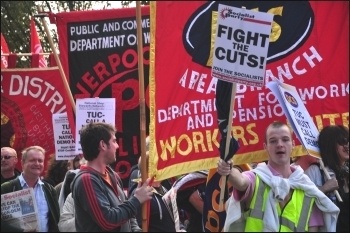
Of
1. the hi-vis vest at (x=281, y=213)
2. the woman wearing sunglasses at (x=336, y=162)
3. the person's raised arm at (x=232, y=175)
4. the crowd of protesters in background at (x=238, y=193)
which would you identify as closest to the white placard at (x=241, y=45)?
the crowd of protesters in background at (x=238, y=193)

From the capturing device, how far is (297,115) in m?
6.28

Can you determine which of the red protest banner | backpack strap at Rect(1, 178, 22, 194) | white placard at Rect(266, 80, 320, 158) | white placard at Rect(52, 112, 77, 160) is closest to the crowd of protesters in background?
white placard at Rect(266, 80, 320, 158)

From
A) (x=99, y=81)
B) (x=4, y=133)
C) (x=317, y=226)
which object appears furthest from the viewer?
(x=4, y=133)

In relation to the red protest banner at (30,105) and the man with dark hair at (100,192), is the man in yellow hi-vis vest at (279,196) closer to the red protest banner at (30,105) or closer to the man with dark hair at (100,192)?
the man with dark hair at (100,192)

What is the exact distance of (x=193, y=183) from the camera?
7109 millimetres

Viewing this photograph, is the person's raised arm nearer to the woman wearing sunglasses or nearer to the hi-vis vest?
the hi-vis vest

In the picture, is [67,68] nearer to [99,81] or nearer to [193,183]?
[99,81]

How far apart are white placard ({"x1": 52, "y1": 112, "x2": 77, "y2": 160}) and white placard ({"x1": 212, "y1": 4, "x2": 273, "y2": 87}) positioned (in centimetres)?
382

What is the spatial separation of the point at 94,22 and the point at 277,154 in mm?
4681

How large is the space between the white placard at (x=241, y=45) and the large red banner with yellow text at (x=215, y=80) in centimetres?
5

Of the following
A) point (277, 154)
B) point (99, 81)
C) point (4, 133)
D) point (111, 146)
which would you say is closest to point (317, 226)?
point (277, 154)

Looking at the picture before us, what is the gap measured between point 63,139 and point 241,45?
4154 mm

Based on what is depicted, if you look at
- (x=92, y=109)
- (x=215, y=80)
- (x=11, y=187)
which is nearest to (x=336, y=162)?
(x=215, y=80)

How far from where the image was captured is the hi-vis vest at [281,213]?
17.9ft
